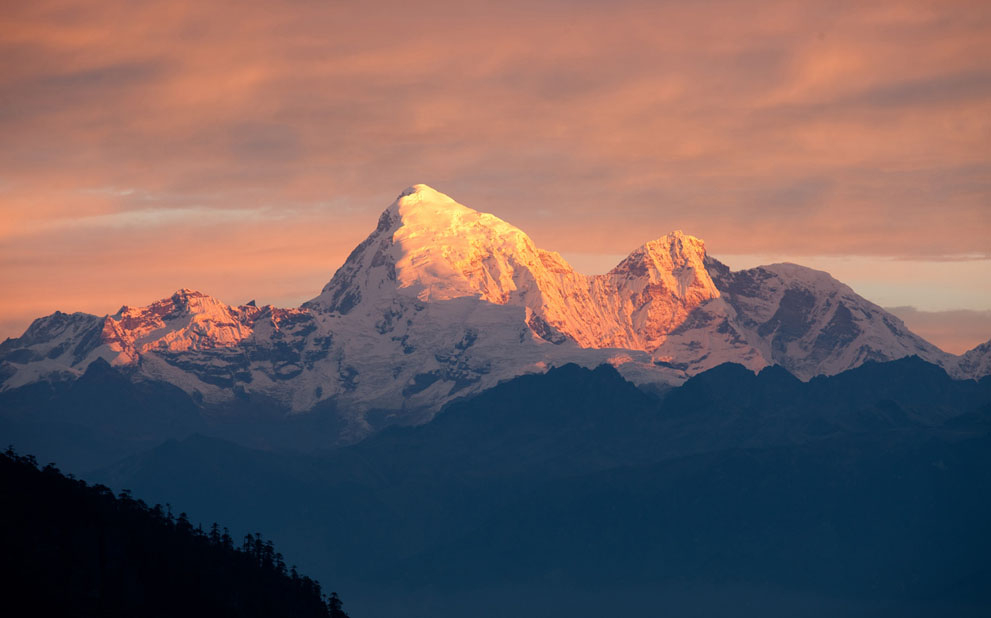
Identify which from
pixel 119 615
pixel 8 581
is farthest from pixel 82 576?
pixel 8 581

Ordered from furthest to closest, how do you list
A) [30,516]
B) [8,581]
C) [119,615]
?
[30,516] → [119,615] → [8,581]

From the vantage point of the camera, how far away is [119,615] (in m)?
177

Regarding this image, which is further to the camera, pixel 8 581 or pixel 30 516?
pixel 30 516

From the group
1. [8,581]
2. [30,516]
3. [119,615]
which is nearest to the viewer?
[8,581]

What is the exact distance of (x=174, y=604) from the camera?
198125mm

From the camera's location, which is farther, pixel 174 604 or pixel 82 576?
pixel 174 604

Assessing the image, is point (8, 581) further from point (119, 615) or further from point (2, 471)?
point (2, 471)

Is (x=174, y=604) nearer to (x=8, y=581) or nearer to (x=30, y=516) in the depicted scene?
(x=30, y=516)

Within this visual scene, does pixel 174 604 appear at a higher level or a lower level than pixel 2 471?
lower

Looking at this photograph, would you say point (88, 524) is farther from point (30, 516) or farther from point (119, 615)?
point (119, 615)

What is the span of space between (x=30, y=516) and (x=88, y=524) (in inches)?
417

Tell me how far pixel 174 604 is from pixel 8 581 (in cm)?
3877

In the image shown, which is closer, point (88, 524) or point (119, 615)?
point (119, 615)

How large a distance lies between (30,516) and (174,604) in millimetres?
19083
